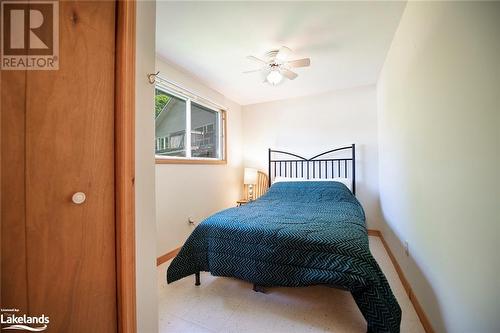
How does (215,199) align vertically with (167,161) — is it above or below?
below

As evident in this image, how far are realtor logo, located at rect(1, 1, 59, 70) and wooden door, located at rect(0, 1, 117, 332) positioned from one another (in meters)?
0.02

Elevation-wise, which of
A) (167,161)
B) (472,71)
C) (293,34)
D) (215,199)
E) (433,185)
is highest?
(293,34)

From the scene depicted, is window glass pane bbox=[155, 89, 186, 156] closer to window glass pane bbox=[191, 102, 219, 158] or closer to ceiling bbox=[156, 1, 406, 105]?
window glass pane bbox=[191, 102, 219, 158]

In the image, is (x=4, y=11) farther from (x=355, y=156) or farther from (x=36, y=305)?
(x=355, y=156)

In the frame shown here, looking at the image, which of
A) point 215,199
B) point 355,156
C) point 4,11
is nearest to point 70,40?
point 4,11

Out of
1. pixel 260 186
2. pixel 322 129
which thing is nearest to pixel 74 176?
pixel 260 186

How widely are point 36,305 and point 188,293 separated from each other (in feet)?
4.33

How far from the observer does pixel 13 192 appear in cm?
57

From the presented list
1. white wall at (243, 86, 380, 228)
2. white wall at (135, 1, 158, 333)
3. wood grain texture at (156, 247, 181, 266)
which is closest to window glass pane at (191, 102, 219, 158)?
white wall at (243, 86, 380, 228)

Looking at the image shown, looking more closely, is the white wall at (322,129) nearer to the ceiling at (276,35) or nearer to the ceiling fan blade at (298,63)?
the ceiling at (276,35)

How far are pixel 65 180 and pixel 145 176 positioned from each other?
243 millimetres

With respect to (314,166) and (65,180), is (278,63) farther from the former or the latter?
(65,180)

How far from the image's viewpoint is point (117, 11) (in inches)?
29.8

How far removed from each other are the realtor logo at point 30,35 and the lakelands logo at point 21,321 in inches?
27.8
